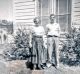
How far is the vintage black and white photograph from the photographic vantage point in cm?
998

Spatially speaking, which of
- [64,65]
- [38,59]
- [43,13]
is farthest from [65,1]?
[38,59]

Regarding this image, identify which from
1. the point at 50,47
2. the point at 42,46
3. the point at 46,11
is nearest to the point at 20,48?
the point at 46,11

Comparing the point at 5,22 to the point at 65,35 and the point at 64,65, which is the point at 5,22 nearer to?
the point at 65,35

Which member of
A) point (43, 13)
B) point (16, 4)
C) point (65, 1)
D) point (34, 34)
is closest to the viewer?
point (34, 34)

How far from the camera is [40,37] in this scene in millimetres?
9859

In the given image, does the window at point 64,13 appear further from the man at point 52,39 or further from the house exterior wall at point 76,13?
the man at point 52,39

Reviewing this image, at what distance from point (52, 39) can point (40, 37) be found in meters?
0.57

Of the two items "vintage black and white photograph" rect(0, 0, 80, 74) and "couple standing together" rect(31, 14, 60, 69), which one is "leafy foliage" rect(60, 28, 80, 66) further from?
"couple standing together" rect(31, 14, 60, 69)

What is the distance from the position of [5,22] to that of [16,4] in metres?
1.25

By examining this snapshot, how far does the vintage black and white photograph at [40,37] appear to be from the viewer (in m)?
9.98

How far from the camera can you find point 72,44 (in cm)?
1157

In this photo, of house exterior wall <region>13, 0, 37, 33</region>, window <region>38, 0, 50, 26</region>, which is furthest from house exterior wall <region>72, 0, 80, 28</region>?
house exterior wall <region>13, 0, 37, 33</region>

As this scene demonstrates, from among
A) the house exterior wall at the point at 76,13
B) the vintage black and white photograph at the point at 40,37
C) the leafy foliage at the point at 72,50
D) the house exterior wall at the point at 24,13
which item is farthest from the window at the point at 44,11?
the leafy foliage at the point at 72,50

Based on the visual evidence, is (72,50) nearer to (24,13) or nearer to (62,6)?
(62,6)
